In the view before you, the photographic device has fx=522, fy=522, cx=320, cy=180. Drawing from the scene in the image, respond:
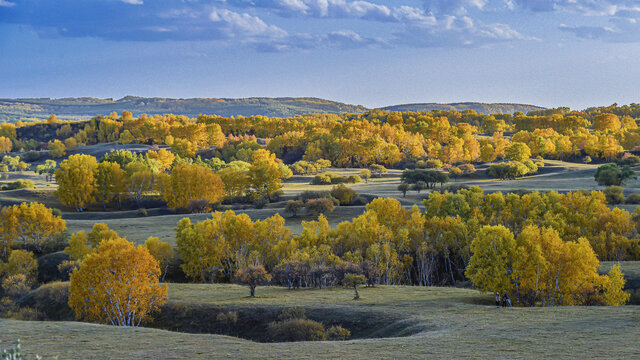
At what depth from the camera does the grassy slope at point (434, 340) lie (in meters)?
20.5

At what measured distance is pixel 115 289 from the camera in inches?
1479

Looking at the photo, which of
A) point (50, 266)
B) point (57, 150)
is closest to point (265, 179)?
point (50, 266)

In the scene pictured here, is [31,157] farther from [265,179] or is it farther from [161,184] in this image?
[265,179]

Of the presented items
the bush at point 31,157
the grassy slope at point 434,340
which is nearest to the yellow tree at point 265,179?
the grassy slope at point 434,340

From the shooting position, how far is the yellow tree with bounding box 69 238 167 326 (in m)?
37.5

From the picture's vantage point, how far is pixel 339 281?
4647 cm

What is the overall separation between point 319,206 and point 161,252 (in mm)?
29083

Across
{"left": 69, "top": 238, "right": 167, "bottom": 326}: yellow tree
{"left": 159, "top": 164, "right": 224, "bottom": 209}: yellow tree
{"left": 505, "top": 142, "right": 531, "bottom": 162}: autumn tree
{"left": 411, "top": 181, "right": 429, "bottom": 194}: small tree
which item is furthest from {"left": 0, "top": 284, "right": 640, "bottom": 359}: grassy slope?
{"left": 505, "top": 142, "right": 531, "bottom": 162}: autumn tree

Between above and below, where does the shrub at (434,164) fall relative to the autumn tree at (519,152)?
below

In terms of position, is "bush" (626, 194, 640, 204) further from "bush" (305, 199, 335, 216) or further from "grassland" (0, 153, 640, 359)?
"bush" (305, 199, 335, 216)

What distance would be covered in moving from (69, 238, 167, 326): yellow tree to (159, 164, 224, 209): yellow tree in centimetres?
5274

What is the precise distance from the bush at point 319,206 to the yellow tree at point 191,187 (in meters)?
21.9

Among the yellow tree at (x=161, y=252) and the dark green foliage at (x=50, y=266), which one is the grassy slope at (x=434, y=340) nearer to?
the yellow tree at (x=161, y=252)

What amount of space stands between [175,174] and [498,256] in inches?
2693
